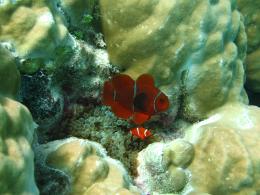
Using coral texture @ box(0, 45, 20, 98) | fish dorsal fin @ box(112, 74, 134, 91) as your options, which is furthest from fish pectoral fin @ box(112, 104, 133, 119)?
coral texture @ box(0, 45, 20, 98)

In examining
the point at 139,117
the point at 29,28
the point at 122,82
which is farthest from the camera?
the point at 139,117

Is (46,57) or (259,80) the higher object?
(46,57)

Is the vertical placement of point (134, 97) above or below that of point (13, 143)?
below

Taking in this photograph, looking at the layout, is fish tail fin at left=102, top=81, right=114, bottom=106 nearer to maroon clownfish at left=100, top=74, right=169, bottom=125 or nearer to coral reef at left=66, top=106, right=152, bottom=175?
maroon clownfish at left=100, top=74, right=169, bottom=125

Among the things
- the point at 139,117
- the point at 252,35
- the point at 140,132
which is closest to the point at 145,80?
the point at 139,117

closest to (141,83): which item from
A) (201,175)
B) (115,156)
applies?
(115,156)

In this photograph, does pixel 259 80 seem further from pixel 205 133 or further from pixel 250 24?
pixel 205 133

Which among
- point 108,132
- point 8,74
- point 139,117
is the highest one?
point 8,74

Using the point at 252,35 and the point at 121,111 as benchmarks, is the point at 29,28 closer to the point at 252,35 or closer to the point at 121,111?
the point at 121,111
